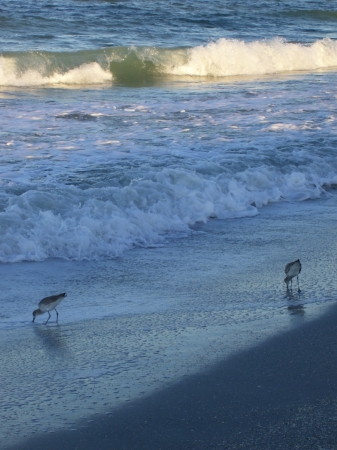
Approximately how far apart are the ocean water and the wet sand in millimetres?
169

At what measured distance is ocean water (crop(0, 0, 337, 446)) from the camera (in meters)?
5.00

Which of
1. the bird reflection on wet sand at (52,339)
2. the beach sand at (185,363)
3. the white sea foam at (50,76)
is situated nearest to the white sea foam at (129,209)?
the beach sand at (185,363)

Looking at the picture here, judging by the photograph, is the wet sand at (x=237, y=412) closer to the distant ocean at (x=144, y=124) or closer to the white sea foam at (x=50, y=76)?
the distant ocean at (x=144, y=124)

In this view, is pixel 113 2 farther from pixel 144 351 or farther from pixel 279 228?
pixel 144 351

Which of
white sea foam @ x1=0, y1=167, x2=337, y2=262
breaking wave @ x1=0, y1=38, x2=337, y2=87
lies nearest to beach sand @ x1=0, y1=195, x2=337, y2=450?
white sea foam @ x1=0, y1=167, x2=337, y2=262

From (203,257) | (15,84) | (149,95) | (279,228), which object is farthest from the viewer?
(15,84)

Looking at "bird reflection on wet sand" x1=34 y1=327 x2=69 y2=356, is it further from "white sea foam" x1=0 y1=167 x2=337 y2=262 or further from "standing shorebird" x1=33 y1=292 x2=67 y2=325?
"white sea foam" x1=0 y1=167 x2=337 y2=262

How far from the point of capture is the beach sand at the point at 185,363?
3.62 meters

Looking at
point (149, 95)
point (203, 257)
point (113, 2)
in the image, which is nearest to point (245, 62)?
point (149, 95)

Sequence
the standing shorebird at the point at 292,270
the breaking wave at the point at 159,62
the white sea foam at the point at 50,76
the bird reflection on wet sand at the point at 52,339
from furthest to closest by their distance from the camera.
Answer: the breaking wave at the point at 159,62 < the white sea foam at the point at 50,76 < the standing shorebird at the point at 292,270 < the bird reflection on wet sand at the point at 52,339

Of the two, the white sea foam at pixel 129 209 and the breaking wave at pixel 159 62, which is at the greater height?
the breaking wave at pixel 159 62

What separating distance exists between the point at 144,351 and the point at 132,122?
7244 millimetres

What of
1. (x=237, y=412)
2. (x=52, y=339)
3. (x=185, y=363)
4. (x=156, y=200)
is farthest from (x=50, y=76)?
(x=237, y=412)

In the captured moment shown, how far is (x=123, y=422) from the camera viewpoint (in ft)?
12.2
